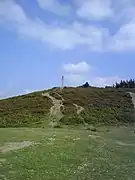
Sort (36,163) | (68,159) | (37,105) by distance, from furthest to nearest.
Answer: (37,105) < (68,159) < (36,163)

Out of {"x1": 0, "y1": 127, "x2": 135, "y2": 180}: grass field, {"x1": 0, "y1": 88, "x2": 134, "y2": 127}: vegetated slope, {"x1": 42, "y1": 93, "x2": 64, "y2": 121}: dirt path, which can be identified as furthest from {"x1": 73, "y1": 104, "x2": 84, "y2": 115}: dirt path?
{"x1": 0, "y1": 127, "x2": 135, "y2": 180}: grass field

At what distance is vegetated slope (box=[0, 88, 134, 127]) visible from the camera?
A: 67.3m

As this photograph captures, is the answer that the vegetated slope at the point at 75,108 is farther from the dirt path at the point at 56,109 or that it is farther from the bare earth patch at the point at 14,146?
the bare earth patch at the point at 14,146

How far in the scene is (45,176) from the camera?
19344 millimetres

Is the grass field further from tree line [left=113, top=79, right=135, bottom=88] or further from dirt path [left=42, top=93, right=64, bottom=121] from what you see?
tree line [left=113, top=79, right=135, bottom=88]

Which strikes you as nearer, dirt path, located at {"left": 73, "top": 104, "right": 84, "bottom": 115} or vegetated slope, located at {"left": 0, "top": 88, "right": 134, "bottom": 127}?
vegetated slope, located at {"left": 0, "top": 88, "right": 134, "bottom": 127}

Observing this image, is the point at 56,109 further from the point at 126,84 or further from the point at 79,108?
the point at 126,84

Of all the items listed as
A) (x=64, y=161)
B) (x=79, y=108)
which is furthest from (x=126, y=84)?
(x=64, y=161)

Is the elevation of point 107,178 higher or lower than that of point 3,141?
lower

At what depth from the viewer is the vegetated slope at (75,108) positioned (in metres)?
67.3

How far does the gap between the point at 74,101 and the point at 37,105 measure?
29.0 ft

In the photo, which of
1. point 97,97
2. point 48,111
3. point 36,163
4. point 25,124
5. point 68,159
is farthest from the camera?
point 97,97

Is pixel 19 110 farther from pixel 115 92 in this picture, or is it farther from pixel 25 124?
pixel 115 92

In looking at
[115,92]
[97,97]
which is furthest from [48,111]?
[115,92]
